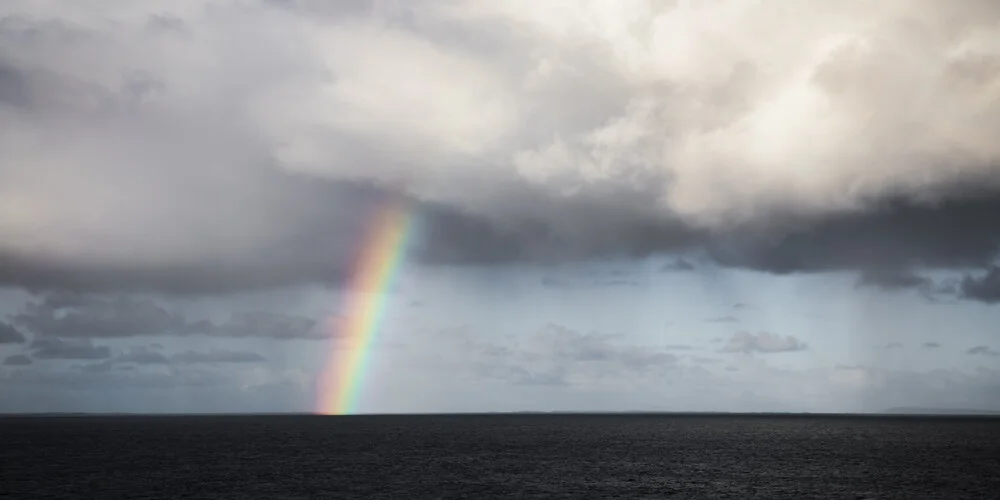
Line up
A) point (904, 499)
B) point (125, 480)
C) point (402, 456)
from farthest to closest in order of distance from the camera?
point (402, 456) < point (125, 480) < point (904, 499)

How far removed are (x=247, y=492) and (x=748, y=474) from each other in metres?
71.5

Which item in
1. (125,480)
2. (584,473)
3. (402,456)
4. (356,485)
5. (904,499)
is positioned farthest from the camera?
(402,456)

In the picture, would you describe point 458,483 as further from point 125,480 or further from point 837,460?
point 837,460

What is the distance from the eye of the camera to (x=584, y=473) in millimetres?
126250

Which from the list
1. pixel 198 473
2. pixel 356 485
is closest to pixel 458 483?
pixel 356 485

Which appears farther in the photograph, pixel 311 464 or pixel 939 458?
pixel 939 458

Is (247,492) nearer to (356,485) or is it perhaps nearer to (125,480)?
(356,485)

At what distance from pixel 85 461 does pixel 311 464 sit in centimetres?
4494

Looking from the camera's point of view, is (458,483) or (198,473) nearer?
(458,483)

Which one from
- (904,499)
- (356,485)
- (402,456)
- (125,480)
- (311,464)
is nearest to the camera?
(904,499)

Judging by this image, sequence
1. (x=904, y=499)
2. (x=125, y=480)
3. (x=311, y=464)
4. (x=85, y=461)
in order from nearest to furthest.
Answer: (x=904, y=499), (x=125, y=480), (x=311, y=464), (x=85, y=461)

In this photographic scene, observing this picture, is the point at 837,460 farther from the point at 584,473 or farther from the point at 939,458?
the point at 584,473

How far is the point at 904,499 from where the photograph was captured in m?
96.3

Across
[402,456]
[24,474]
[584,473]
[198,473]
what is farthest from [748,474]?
[24,474]
